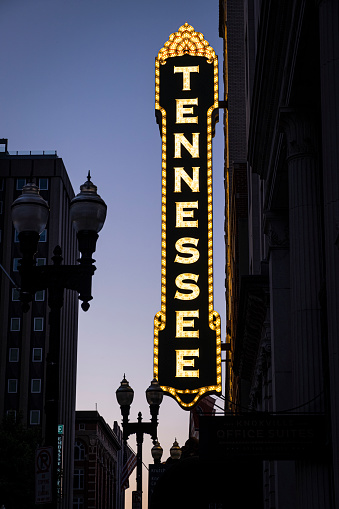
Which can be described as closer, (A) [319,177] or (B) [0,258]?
(A) [319,177]

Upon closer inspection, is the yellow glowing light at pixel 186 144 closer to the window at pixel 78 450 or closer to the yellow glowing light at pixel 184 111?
the yellow glowing light at pixel 184 111

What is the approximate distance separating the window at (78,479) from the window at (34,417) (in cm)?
2571

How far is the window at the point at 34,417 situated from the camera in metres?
121

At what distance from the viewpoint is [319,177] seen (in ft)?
54.4

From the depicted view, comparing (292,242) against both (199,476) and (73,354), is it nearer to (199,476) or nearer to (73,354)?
(199,476)

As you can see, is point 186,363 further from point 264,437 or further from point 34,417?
point 34,417

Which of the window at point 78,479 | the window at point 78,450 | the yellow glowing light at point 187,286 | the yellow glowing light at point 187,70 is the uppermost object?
the yellow glowing light at point 187,70

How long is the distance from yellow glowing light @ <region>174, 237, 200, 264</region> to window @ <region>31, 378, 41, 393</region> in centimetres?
8928

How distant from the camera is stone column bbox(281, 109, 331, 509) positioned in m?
15.4

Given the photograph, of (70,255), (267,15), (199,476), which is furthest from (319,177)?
(70,255)

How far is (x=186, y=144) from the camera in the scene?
125 ft

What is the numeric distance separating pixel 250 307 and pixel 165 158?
12.6 metres

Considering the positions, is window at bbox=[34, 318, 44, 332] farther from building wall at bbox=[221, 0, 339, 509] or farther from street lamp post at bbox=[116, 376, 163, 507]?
building wall at bbox=[221, 0, 339, 509]

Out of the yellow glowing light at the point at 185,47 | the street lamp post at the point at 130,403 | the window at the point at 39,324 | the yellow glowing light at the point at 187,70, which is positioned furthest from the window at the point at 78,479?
the street lamp post at the point at 130,403
